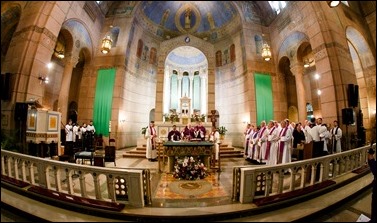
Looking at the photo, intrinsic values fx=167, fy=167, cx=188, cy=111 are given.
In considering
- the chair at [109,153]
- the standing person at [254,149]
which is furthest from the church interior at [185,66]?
the chair at [109,153]

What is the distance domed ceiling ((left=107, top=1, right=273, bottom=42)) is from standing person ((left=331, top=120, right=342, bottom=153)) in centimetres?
899

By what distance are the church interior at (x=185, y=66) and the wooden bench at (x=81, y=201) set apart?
1.96 meters

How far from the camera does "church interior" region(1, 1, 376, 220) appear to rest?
6.37 meters

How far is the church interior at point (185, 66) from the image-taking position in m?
6.37

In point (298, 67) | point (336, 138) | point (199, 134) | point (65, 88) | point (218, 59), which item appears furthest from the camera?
point (218, 59)

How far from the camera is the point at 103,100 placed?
37.2ft

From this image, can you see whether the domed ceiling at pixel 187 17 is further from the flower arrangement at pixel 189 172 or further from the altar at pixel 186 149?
the flower arrangement at pixel 189 172

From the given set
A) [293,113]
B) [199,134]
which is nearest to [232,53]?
[293,113]

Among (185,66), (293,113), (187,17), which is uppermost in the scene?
(187,17)

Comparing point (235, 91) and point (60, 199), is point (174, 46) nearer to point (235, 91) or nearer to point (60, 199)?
point (235, 91)

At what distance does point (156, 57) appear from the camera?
14930 mm

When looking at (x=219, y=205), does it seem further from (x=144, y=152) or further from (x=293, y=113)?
(x=293, y=113)

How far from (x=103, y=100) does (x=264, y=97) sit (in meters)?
11.4

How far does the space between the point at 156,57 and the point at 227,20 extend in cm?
679
